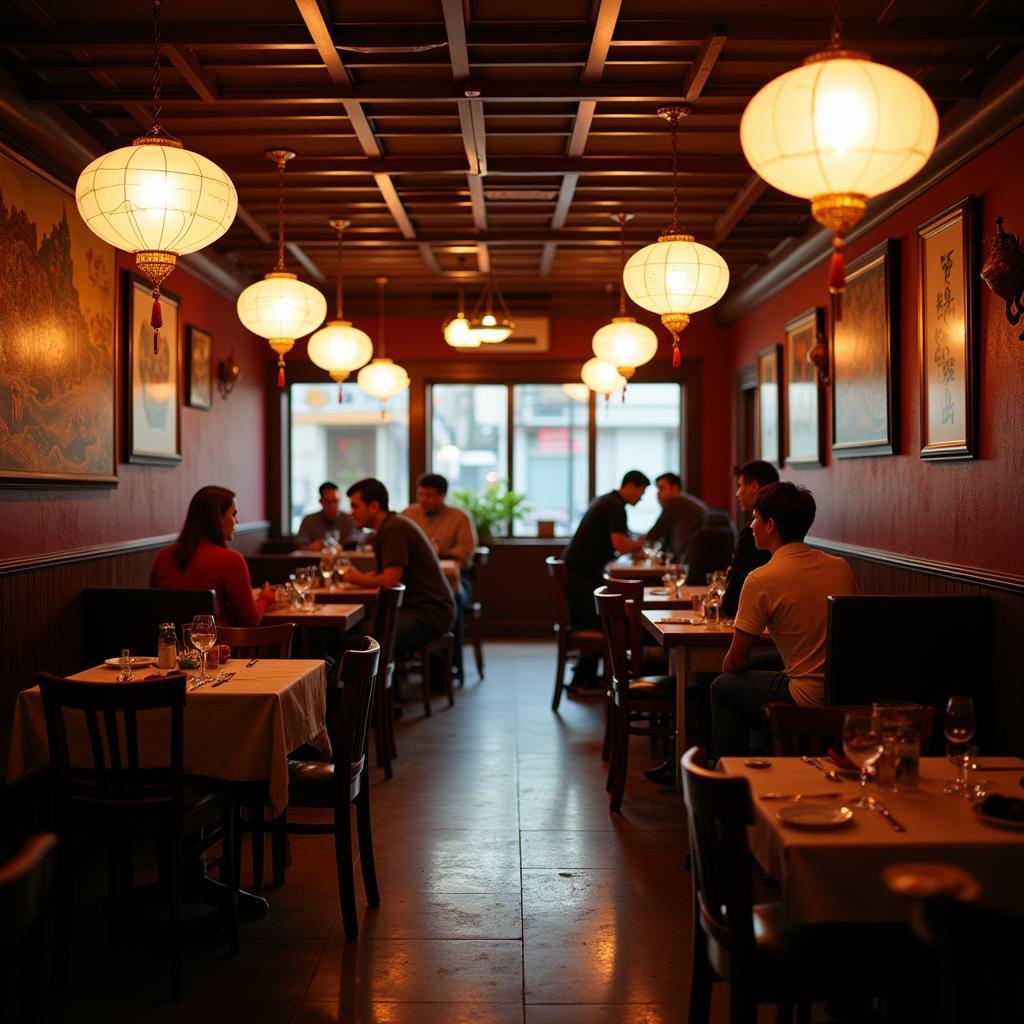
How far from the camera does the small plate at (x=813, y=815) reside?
241cm

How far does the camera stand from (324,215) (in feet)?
26.8

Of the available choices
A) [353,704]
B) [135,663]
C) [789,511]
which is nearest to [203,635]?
[135,663]

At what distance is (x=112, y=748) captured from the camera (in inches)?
131

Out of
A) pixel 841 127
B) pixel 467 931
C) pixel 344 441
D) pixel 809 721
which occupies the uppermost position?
pixel 841 127

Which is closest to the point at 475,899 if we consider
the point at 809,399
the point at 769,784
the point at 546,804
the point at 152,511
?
the point at 546,804

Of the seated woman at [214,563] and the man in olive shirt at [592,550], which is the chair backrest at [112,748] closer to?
the seated woman at [214,563]

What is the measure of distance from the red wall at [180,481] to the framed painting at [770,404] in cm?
463

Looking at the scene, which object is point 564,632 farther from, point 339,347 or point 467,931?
point 467,931

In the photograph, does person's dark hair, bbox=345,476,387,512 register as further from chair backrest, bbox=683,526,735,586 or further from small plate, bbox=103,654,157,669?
small plate, bbox=103,654,157,669

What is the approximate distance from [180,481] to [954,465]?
5.42 meters

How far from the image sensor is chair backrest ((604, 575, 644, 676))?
18.4 ft

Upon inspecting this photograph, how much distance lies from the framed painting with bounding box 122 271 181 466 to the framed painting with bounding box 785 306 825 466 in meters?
4.47

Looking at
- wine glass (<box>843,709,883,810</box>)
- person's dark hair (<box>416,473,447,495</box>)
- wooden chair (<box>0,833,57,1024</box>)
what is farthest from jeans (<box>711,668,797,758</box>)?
person's dark hair (<box>416,473,447,495</box>)

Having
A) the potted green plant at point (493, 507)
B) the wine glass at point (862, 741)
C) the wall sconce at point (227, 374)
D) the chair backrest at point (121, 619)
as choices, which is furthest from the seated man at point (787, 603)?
the potted green plant at point (493, 507)
